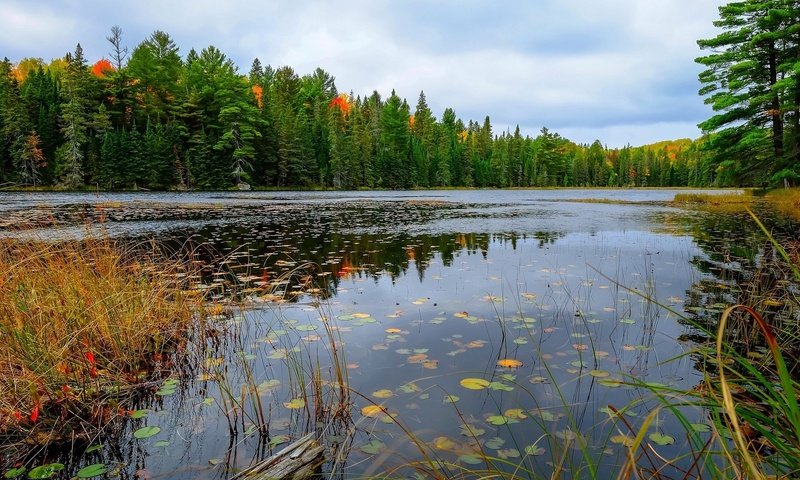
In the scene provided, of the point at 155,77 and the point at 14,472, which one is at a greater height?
the point at 155,77

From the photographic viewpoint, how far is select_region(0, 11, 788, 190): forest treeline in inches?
1973

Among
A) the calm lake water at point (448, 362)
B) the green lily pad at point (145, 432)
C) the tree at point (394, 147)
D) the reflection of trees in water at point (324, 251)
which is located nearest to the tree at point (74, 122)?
the tree at point (394, 147)

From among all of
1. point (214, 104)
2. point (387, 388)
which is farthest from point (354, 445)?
point (214, 104)

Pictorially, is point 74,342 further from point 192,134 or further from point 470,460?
point 192,134

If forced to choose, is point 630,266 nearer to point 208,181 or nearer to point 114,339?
point 114,339

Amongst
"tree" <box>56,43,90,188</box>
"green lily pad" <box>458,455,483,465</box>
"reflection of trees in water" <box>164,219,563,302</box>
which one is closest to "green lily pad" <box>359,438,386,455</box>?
"green lily pad" <box>458,455,483,465</box>

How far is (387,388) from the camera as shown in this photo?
3.93 m

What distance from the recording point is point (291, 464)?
2.56 meters

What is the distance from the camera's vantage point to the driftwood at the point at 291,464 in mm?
2420

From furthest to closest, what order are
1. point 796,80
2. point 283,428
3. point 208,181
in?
point 208,181 → point 796,80 → point 283,428

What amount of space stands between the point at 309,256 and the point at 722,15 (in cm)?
2805

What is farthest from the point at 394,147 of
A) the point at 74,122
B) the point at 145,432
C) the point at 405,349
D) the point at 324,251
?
the point at 145,432

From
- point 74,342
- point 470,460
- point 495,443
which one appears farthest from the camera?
point 74,342

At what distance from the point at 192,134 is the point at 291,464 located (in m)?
66.6
